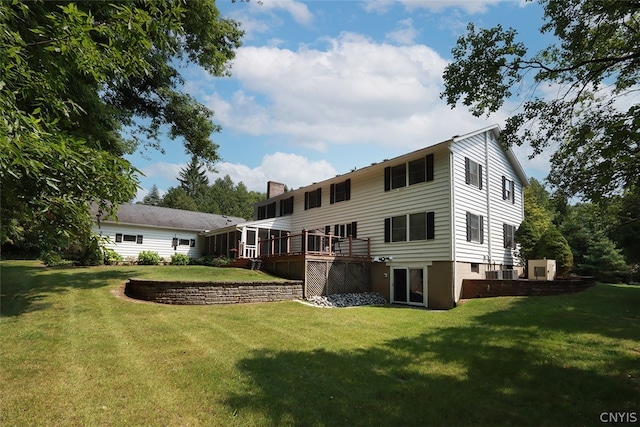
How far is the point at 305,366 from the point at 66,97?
773 centimetres

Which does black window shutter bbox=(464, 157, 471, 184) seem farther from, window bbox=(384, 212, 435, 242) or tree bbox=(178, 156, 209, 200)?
tree bbox=(178, 156, 209, 200)

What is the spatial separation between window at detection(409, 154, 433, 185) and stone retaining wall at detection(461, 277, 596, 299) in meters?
4.68

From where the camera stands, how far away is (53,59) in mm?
5363

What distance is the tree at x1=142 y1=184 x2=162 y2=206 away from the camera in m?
65.6

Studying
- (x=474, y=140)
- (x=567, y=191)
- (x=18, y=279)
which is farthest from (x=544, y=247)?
(x=18, y=279)

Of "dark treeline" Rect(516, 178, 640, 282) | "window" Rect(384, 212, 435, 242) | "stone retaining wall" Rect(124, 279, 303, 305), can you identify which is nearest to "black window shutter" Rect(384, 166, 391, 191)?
"window" Rect(384, 212, 435, 242)

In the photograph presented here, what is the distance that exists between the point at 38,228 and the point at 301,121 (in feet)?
30.4

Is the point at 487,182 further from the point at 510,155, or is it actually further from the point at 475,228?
the point at 510,155

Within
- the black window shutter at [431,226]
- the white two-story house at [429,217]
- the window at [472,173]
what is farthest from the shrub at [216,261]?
the window at [472,173]

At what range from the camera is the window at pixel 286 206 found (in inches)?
926

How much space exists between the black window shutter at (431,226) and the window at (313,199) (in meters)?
7.60

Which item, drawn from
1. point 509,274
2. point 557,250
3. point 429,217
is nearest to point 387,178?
point 429,217

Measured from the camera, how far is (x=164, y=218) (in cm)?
2870

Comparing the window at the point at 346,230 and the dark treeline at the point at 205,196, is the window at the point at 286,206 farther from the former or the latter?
the dark treeline at the point at 205,196
